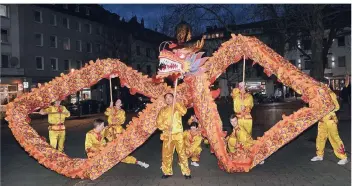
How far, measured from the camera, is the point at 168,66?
7039 millimetres

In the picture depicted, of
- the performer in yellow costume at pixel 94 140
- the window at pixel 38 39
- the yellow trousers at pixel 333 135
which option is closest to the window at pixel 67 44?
the window at pixel 38 39

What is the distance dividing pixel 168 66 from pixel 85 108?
76.8 feet

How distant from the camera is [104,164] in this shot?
7.30m

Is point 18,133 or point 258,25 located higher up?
point 258,25

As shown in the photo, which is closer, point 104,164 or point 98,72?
point 104,164

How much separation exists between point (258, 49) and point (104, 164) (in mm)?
3984

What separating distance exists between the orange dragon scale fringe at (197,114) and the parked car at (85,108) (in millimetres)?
19576

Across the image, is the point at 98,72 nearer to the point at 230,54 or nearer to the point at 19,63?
the point at 230,54

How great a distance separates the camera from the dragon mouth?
7012 millimetres

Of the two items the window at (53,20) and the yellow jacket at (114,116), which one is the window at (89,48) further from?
the yellow jacket at (114,116)

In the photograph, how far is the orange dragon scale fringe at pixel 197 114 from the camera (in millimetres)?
7301

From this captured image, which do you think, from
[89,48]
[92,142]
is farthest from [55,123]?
[89,48]

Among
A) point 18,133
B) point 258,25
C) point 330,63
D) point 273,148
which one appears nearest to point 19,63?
point 258,25

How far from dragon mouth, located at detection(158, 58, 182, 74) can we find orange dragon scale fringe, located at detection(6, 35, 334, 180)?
22.6 inches
